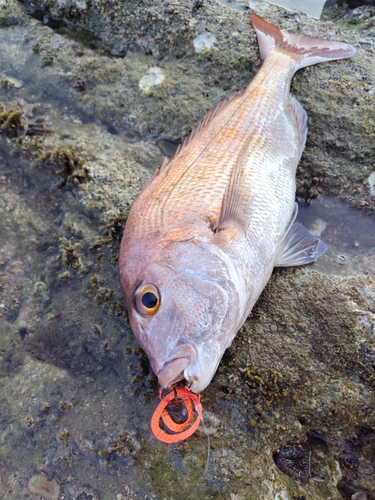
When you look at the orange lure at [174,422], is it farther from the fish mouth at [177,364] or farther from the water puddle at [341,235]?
the water puddle at [341,235]

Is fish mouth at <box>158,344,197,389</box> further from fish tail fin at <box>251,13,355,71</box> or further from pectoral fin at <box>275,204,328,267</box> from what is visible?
fish tail fin at <box>251,13,355,71</box>

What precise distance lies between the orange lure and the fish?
0.48 feet

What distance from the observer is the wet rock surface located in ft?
7.79

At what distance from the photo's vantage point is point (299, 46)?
12.9ft

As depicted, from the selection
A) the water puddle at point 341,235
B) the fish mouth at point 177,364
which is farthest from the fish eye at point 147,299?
the water puddle at point 341,235

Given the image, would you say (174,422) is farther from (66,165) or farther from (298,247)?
(66,165)

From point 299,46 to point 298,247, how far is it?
7.49 feet

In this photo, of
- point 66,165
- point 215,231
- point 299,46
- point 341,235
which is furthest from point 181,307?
point 299,46

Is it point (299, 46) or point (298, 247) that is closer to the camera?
point (298, 247)

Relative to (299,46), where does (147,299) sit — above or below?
below

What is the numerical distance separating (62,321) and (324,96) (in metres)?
3.14

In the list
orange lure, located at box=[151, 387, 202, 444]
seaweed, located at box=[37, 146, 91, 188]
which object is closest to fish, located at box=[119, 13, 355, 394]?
orange lure, located at box=[151, 387, 202, 444]

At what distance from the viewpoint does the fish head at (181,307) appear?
2059mm

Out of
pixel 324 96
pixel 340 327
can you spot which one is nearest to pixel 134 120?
pixel 324 96
